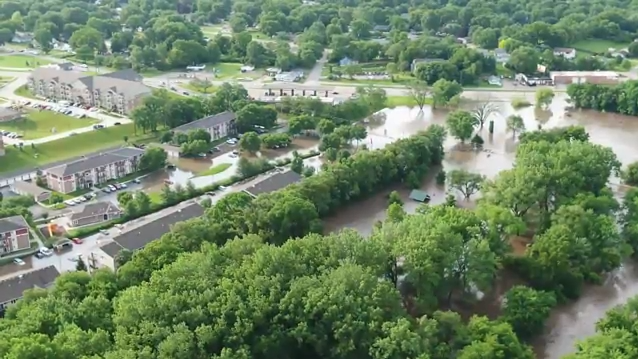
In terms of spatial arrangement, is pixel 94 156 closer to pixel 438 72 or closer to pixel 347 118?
pixel 347 118

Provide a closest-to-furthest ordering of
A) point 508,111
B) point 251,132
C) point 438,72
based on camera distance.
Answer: point 251,132 < point 508,111 < point 438,72

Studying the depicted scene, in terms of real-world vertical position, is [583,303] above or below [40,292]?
below

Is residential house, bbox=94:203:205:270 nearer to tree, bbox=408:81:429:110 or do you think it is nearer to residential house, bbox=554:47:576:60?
tree, bbox=408:81:429:110

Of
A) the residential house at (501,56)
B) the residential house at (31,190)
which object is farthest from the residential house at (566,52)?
the residential house at (31,190)

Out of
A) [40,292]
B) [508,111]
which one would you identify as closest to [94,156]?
[40,292]

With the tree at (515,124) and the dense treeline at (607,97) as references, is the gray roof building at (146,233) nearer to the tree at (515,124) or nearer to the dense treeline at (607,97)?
the tree at (515,124)

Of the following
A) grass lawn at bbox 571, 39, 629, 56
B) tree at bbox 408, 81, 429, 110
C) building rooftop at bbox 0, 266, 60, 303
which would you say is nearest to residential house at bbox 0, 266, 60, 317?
building rooftop at bbox 0, 266, 60, 303
